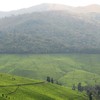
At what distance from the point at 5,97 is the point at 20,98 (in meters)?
14.2

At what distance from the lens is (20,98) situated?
198m

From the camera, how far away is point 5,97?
18675 cm
